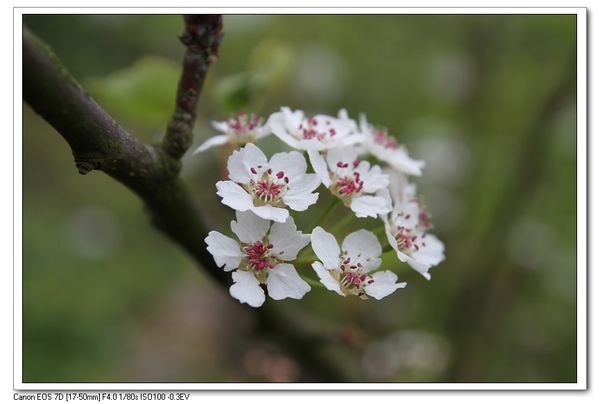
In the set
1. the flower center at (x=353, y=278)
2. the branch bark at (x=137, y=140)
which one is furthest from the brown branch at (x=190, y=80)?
the flower center at (x=353, y=278)

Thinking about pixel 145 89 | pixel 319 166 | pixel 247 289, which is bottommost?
pixel 247 289

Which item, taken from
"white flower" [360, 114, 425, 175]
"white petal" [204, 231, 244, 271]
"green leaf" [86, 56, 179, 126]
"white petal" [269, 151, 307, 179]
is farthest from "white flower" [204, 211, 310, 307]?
"green leaf" [86, 56, 179, 126]

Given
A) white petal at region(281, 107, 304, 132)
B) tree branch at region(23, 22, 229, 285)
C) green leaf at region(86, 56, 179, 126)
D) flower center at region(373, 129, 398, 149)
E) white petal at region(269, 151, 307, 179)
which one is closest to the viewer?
tree branch at region(23, 22, 229, 285)

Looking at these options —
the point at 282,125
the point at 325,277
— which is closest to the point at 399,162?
the point at 282,125

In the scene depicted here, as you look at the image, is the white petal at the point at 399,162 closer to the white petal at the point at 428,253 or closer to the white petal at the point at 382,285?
the white petal at the point at 428,253

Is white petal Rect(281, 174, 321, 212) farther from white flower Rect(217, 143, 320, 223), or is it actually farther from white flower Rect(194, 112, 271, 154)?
white flower Rect(194, 112, 271, 154)

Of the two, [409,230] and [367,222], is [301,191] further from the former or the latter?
[367,222]
